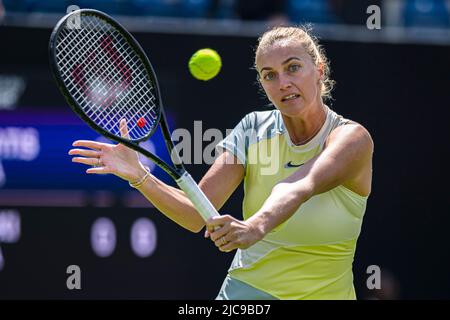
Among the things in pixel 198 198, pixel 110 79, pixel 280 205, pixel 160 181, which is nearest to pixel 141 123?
pixel 160 181

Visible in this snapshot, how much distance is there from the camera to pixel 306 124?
10.6ft

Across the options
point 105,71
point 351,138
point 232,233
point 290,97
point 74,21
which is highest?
point 74,21

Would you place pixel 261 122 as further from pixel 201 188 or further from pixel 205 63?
pixel 205 63

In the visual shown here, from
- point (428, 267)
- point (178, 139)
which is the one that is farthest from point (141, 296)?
point (428, 267)

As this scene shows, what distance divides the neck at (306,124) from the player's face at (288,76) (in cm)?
5

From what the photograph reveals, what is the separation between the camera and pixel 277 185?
2.97 m

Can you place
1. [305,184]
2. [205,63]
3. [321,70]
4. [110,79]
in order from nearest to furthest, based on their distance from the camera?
1. [305,184]
2. [321,70]
3. [110,79]
4. [205,63]

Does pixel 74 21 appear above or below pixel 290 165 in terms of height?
above

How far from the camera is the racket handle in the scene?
2935mm

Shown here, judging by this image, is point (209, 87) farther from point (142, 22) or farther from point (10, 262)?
point (10, 262)

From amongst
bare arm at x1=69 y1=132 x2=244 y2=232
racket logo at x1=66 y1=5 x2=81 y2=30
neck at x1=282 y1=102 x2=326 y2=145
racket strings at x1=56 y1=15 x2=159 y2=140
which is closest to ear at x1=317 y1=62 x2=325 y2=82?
neck at x1=282 y1=102 x2=326 y2=145

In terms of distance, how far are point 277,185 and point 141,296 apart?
2877 millimetres

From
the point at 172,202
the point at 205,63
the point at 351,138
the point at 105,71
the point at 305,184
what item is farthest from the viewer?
the point at 105,71

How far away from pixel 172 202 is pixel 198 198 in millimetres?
256
